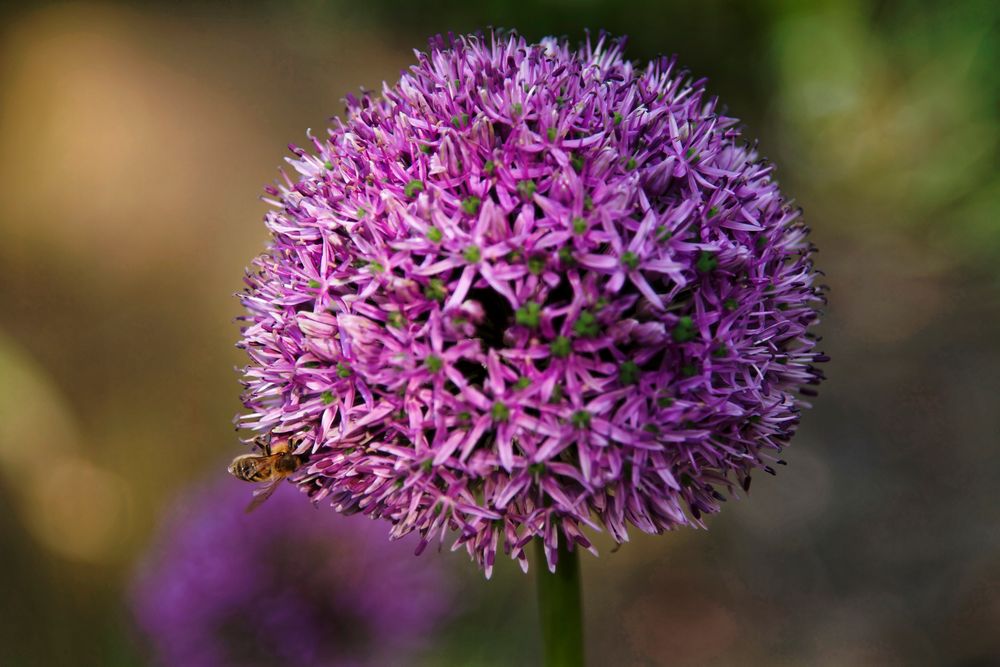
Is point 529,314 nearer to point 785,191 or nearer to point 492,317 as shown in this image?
point 492,317

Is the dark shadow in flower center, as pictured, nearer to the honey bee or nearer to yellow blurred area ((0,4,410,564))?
the honey bee

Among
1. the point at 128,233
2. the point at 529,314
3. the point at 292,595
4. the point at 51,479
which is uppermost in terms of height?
the point at 128,233

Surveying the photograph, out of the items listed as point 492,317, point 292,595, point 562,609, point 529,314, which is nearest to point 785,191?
point 292,595

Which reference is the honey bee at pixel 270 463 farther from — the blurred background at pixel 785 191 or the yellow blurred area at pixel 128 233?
the yellow blurred area at pixel 128 233

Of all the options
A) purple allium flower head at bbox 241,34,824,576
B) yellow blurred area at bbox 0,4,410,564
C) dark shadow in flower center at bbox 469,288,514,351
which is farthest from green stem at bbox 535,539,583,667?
yellow blurred area at bbox 0,4,410,564

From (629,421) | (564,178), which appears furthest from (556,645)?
(564,178)

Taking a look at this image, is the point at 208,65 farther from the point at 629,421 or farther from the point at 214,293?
the point at 629,421
